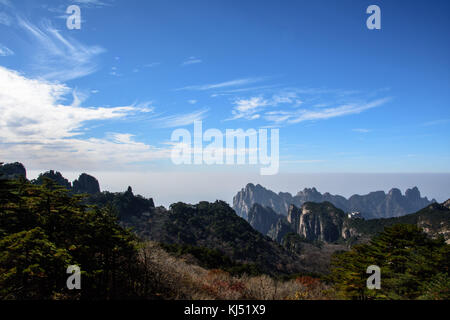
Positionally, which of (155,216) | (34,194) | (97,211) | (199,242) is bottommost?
(199,242)

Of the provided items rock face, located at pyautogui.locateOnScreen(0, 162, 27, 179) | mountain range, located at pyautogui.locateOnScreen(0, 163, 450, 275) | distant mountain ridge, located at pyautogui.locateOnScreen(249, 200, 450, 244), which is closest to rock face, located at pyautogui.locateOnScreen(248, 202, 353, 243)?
distant mountain ridge, located at pyautogui.locateOnScreen(249, 200, 450, 244)

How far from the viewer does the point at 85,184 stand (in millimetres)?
109750

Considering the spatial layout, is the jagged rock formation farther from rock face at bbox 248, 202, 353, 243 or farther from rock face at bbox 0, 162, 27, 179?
rock face at bbox 248, 202, 353, 243

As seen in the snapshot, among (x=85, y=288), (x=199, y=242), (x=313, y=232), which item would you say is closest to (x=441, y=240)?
(x=85, y=288)

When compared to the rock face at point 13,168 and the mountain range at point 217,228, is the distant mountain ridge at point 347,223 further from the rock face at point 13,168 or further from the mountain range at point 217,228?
the rock face at point 13,168

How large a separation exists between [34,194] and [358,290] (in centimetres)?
1537

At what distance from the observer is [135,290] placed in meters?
9.70

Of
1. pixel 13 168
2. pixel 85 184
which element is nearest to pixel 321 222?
pixel 85 184

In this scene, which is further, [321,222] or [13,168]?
[321,222]

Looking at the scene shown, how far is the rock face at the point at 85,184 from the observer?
108375 millimetres

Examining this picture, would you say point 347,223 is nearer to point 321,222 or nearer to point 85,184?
point 321,222

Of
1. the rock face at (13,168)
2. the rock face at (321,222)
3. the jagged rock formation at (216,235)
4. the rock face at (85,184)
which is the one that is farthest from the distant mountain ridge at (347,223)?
the rock face at (13,168)
